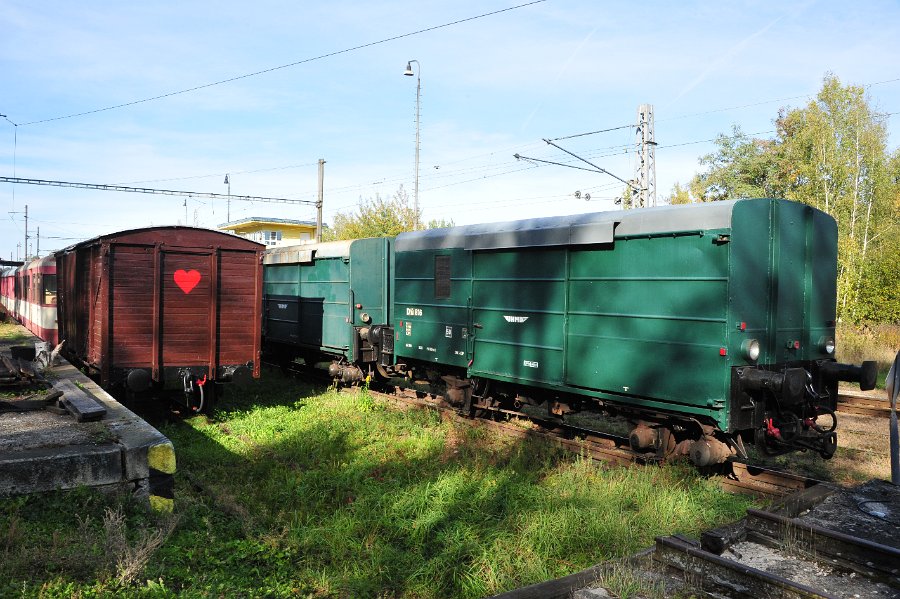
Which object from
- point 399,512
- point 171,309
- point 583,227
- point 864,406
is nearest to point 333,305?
point 171,309

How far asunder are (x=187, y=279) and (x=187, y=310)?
1.69ft

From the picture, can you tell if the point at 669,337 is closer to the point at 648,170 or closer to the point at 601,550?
the point at 601,550

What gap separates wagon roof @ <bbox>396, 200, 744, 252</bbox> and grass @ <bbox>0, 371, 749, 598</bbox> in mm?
2852

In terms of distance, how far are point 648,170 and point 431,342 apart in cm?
1183

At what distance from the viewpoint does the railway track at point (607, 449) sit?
7.28m

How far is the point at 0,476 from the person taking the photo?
5.46 meters

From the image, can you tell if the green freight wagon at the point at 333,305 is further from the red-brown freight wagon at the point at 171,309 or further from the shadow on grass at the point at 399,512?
the shadow on grass at the point at 399,512

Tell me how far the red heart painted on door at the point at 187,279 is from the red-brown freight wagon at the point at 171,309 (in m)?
0.02

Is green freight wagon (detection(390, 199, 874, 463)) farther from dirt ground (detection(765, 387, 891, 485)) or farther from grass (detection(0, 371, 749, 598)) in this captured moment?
grass (detection(0, 371, 749, 598))

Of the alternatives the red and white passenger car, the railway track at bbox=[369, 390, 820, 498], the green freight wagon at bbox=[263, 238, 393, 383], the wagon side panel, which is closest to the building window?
the red and white passenger car

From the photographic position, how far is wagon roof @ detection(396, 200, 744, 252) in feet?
23.9

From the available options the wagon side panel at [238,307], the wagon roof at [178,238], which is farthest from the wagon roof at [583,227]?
the wagon roof at [178,238]

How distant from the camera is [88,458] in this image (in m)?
5.89

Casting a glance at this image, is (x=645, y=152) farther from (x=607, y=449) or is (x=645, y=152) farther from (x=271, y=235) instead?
(x=271, y=235)
